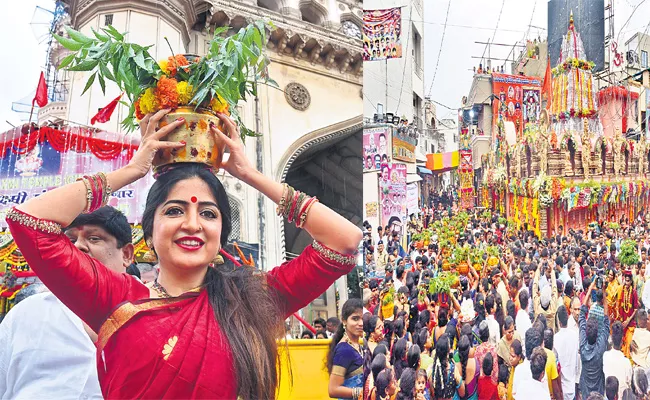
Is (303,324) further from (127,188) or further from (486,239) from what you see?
(486,239)

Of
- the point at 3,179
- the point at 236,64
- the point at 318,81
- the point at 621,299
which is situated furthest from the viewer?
the point at 621,299

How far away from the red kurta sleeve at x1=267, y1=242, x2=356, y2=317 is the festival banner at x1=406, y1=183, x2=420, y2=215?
145cm

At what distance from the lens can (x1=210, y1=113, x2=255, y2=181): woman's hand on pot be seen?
183 centimetres

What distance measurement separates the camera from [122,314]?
174 cm

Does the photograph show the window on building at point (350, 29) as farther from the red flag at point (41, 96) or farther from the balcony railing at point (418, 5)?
the red flag at point (41, 96)

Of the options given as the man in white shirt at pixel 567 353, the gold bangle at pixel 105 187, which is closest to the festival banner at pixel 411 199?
the man in white shirt at pixel 567 353

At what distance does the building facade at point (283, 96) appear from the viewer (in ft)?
7.24

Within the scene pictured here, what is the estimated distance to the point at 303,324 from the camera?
229 cm

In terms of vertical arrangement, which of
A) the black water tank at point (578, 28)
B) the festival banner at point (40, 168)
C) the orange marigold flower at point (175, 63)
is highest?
the black water tank at point (578, 28)

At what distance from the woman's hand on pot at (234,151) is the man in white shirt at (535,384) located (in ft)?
6.62

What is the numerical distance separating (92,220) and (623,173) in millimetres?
2918

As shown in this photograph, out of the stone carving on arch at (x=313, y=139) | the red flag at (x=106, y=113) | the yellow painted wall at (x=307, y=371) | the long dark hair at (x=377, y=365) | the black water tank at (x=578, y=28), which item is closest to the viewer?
the red flag at (x=106, y=113)

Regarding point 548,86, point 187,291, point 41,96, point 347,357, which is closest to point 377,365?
point 347,357

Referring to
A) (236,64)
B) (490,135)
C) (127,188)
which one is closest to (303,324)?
(127,188)
